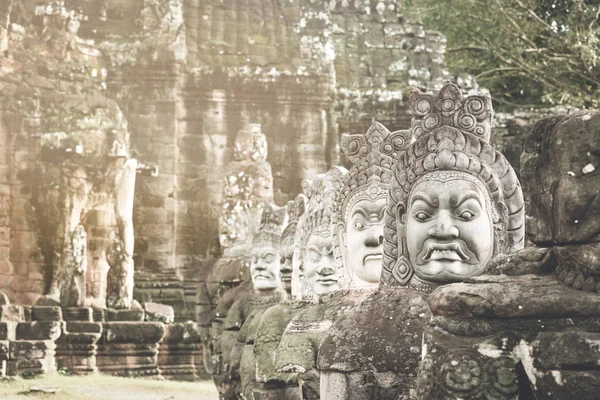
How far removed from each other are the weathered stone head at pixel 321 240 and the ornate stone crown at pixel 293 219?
1136mm

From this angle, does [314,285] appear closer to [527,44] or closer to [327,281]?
[327,281]

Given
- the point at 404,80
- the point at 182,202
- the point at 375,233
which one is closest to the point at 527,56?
the point at 404,80

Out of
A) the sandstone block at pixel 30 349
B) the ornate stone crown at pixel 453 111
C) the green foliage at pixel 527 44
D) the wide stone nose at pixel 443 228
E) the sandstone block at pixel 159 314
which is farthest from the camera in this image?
the green foliage at pixel 527 44

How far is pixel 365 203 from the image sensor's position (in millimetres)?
6586

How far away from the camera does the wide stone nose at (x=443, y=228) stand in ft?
16.8

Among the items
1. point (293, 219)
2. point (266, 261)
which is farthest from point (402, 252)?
point (266, 261)

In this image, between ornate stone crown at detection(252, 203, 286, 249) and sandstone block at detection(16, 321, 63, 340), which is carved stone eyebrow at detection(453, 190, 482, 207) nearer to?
ornate stone crown at detection(252, 203, 286, 249)

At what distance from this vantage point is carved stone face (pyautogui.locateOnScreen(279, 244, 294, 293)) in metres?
9.00

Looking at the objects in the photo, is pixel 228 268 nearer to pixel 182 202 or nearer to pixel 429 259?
pixel 429 259

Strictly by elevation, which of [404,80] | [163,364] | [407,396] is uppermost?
[404,80]

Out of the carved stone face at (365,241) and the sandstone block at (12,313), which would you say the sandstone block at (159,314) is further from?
the carved stone face at (365,241)

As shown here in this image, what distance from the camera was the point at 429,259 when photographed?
5.16 m

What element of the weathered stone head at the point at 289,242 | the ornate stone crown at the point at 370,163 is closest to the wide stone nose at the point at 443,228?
the ornate stone crown at the point at 370,163

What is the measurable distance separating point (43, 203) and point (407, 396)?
15.6 meters
